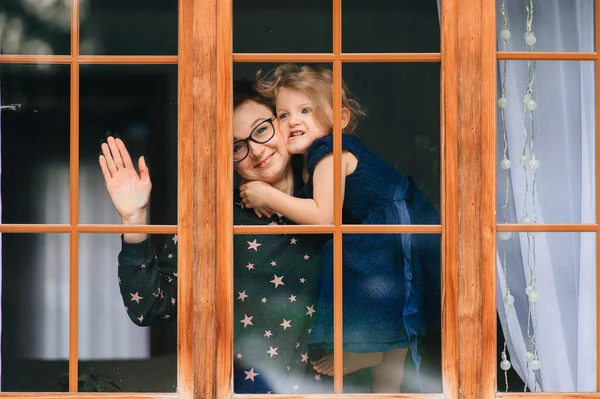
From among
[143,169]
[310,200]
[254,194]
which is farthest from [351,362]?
[143,169]

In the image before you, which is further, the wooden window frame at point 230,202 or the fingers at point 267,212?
the fingers at point 267,212

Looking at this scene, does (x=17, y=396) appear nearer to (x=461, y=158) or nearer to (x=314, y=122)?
(x=314, y=122)

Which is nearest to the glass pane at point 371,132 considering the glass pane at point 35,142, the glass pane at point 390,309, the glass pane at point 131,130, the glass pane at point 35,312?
the glass pane at point 390,309

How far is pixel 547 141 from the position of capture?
11.5 ft

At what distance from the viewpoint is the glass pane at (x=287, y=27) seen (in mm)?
3438

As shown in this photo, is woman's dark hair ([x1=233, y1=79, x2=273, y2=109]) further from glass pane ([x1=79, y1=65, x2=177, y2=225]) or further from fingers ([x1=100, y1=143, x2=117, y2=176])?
fingers ([x1=100, y1=143, x2=117, y2=176])

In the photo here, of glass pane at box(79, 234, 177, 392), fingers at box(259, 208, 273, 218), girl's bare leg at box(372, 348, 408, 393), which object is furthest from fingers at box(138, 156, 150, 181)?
girl's bare leg at box(372, 348, 408, 393)

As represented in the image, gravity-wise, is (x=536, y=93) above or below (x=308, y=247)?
above

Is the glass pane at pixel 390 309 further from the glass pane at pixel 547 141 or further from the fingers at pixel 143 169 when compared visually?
the fingers at pixel 143 169

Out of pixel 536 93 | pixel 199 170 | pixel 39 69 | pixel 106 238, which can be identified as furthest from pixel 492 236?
pixel 39 69

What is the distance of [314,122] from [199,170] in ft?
1.71

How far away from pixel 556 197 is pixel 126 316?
186 cm

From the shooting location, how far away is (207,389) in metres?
3.36

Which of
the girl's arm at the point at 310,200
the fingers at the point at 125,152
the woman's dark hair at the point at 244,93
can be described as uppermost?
the woman's dark hair at the point at 244,93
